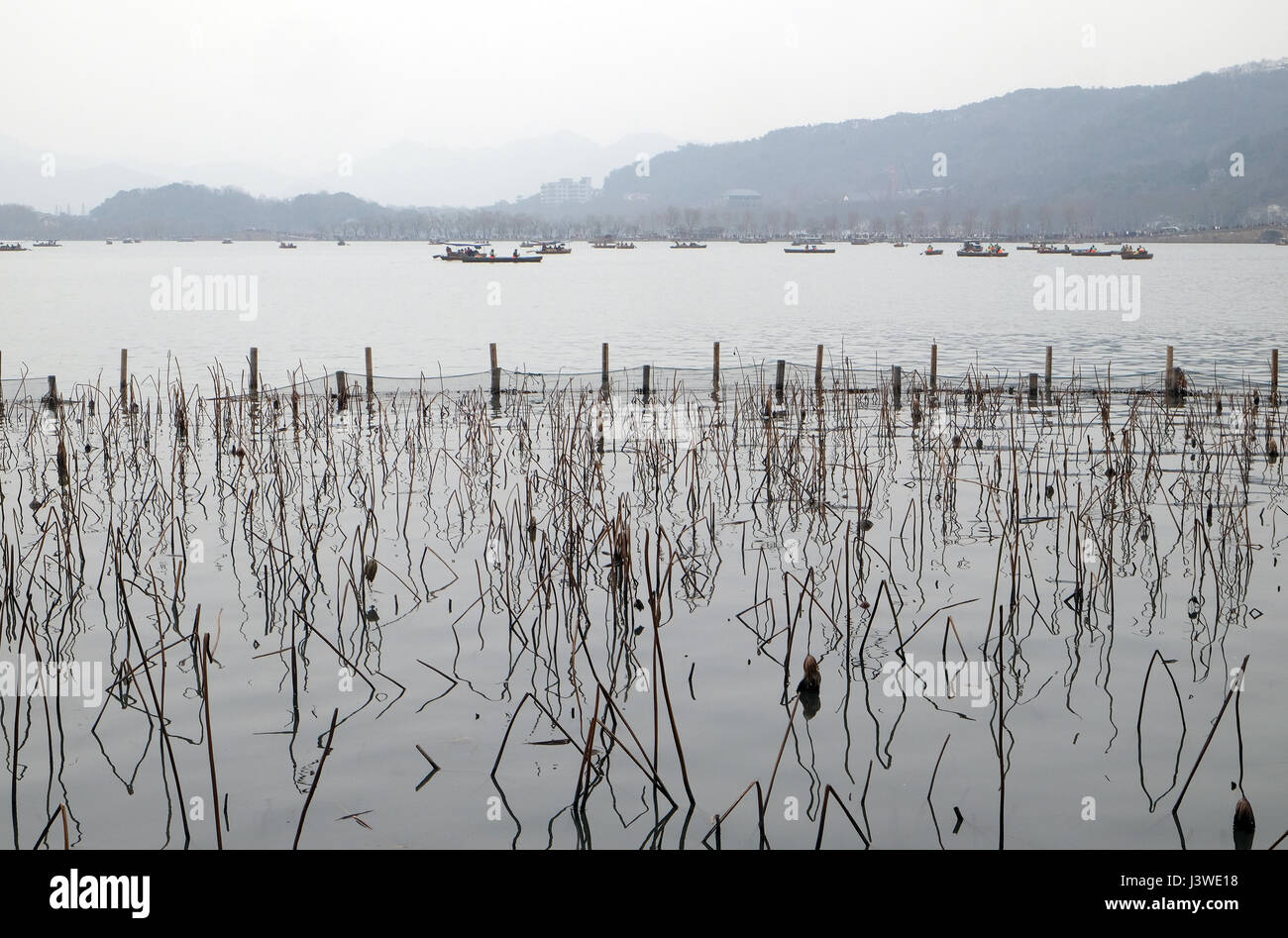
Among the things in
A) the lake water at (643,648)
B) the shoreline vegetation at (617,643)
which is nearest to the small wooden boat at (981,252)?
the lake water at (643,648)

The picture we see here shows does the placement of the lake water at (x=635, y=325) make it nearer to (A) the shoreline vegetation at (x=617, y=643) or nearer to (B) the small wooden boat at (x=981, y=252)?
(A) the shoreline vegetation at (x=617, y=643)

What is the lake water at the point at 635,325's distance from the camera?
3350 cm

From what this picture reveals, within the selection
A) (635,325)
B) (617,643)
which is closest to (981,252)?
(635,325)

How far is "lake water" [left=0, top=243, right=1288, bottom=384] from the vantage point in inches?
1319

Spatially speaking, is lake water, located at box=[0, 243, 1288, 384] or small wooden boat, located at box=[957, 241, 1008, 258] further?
small wooden boat, located at box=[957, 241, 1008, 258]

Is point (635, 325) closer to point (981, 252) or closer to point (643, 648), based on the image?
point (643, 648)

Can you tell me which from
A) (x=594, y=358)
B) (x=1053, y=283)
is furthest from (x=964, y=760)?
(x=1053, y=283)

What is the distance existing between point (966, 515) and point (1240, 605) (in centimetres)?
308

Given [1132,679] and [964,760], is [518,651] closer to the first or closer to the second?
[964,760]

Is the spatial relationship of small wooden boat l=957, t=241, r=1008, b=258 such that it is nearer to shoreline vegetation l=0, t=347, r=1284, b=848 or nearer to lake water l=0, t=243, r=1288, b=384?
lake water l=0, t=243, r=1288, b=384

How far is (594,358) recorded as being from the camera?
1406 inches

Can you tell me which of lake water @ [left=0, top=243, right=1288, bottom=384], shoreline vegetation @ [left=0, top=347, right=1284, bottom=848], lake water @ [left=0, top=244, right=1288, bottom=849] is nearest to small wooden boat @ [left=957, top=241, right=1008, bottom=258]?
lake water @ [left=0, top=243, right=1288, bottom=384]

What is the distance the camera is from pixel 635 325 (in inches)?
1909

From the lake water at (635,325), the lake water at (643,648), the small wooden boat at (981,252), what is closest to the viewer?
the lake water at (643,648)
